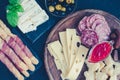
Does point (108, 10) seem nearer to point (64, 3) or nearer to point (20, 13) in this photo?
point (64, 3)

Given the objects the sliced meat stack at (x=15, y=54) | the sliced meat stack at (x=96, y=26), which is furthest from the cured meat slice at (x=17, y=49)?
the sliced meat stack at (x=96, y=26)

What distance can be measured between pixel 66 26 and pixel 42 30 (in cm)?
10

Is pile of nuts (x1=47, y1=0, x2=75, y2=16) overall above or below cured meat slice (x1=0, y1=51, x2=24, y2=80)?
above

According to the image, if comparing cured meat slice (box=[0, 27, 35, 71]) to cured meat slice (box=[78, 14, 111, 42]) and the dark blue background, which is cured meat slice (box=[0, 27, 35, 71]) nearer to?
the dark blue background

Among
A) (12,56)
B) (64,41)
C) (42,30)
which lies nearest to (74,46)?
(64,41)

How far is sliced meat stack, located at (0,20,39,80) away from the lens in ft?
6.52

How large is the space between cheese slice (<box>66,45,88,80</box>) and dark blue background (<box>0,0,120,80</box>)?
115 mm

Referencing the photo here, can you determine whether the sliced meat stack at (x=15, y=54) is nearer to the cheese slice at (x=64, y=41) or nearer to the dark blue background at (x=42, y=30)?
the dark blue background at (x=42, y=30)

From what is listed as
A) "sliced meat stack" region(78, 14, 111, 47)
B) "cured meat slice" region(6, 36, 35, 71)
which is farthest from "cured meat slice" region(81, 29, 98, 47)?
"cured meat slice" region(6, 36, 35, 71)

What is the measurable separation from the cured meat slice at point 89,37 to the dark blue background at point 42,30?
12 cm

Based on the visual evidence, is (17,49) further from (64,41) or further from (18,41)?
(64,41)

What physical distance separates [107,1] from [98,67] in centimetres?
28

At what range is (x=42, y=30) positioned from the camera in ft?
6.59

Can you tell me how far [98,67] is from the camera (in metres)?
1.94
